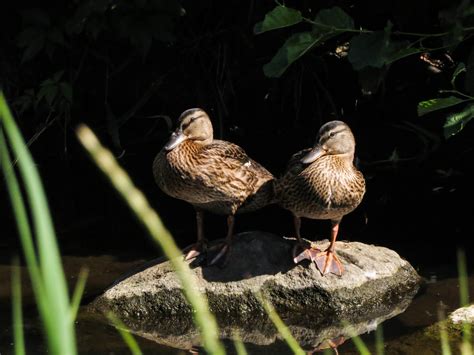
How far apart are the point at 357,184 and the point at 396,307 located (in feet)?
2.45

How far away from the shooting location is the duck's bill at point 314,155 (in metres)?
5.31

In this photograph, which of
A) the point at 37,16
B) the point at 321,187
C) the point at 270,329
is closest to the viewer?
the point at 270,329

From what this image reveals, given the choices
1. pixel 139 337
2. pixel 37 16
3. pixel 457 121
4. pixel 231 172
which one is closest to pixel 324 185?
pixel 231 172

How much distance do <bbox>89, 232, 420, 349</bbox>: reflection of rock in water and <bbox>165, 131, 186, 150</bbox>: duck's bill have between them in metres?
0.69

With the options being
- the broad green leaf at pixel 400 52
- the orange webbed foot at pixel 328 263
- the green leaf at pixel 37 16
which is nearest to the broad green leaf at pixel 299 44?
the broad green leaf at pixel 400 52

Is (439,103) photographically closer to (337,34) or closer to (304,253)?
(337,34)

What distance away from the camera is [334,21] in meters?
4.78

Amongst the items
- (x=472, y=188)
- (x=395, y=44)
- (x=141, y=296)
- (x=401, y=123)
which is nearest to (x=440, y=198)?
(x=472, y=188)

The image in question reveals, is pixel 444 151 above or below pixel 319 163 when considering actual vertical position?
below

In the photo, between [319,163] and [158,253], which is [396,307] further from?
[158,253]

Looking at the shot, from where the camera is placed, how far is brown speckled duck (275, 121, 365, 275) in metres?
5.24

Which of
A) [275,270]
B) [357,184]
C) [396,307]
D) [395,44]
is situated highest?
[395,44]

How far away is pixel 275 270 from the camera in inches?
211

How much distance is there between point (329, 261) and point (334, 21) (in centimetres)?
144
